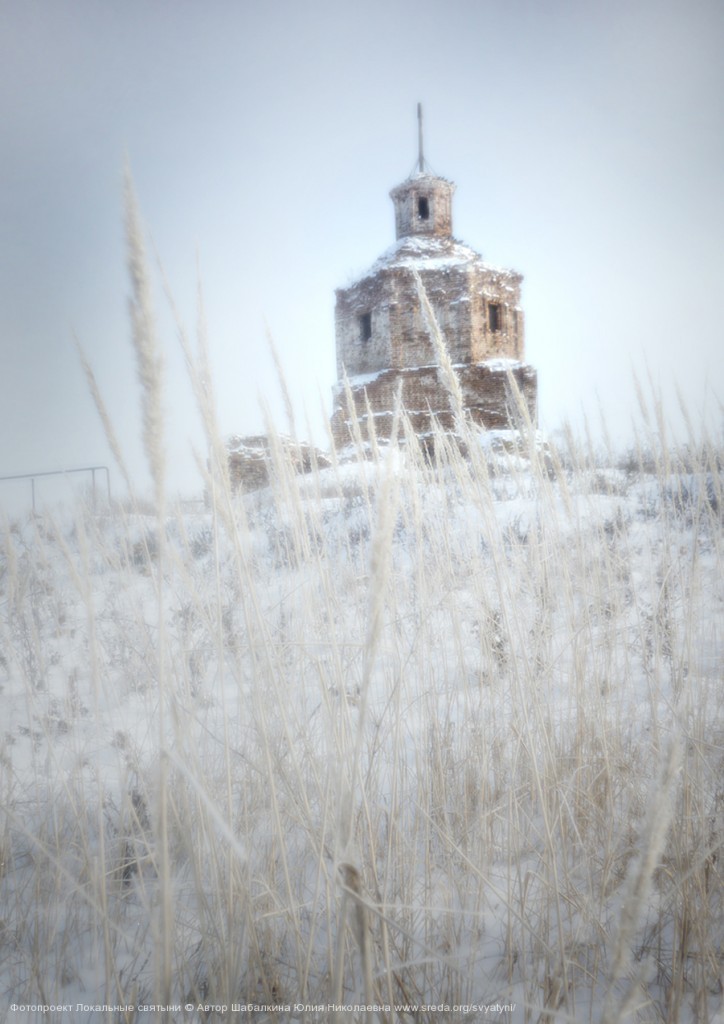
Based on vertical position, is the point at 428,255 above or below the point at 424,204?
below

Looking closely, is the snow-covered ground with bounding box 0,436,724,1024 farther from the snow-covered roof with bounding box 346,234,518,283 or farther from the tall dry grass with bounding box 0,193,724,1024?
the snow-covered roof with bounding box 346,234,518,283

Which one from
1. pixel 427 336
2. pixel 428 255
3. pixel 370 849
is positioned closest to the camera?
pixel 370 849

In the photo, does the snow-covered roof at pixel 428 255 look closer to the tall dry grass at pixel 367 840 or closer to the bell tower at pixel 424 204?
the bell tower at pixel 424 204

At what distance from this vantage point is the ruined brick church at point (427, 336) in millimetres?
12031

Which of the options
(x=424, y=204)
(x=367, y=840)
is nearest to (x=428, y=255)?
(x=424, y=204)

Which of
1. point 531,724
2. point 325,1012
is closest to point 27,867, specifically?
point 325,1012

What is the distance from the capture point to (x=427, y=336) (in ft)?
40.4

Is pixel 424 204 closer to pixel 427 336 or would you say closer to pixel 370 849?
pixel 427 336

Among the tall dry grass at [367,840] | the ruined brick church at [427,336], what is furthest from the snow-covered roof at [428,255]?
the tall dry grass at [367,840]

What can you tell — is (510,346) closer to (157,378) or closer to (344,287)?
(344,287)

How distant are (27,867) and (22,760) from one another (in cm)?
90

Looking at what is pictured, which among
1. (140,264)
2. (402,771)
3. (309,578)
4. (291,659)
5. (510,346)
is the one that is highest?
(510,346)

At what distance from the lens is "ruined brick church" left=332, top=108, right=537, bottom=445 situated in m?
12.0

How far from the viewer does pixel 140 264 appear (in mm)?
582
